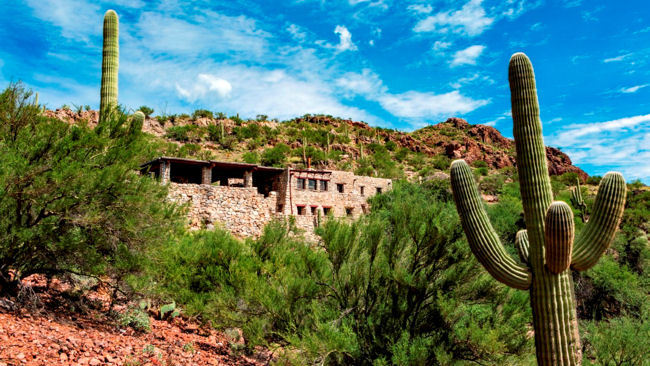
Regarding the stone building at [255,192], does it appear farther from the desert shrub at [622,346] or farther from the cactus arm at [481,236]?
the cactus arm at [481,236]

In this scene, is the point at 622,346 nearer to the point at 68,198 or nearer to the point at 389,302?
the point at 389,302

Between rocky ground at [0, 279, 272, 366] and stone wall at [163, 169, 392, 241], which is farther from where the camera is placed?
stone wall at [163, 169, 392, 241]

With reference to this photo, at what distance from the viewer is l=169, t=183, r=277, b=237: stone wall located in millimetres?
20812

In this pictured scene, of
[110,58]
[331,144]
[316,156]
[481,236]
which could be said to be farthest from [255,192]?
[331,144]

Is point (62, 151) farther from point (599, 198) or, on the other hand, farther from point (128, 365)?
point (599, 198)

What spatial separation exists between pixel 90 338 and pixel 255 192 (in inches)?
618

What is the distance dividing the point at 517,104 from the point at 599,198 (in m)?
1.65

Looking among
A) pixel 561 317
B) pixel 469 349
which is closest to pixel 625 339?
pixel 469 349

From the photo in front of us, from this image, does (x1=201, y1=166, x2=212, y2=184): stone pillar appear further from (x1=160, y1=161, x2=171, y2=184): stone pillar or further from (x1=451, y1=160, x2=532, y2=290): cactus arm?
(x1=451, y1=160, x2=532, y2=290): cactus arm

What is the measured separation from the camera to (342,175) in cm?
2786

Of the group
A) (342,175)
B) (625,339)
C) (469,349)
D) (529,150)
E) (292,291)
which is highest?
(342,175)

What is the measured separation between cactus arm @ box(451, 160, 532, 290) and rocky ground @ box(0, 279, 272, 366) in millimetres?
5287

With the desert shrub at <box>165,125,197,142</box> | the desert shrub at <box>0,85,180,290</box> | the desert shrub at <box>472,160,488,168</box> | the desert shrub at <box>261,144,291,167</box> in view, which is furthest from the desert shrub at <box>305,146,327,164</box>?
the desert shrub at <box>0,85,180,290</box>

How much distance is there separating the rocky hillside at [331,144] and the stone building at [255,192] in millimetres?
6255
